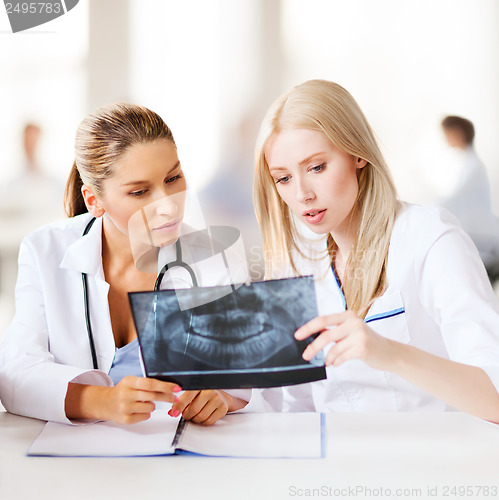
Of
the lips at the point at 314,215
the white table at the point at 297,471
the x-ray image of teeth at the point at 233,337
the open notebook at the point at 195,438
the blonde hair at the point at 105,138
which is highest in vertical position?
the blonde hair at the point at 105,138

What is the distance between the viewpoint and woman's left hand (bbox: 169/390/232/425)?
95 cm

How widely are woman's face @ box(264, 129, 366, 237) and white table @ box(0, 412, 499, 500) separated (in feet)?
1.37

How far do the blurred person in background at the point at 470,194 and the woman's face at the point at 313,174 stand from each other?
0.77 ft

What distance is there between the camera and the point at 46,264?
47.5 inches

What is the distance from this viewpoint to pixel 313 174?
112cm

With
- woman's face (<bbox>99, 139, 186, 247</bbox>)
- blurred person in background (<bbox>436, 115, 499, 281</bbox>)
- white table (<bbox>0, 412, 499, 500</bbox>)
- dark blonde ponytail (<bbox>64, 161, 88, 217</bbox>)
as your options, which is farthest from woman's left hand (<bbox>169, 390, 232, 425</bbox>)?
blurred person in background (<bbox>436, 115, 499, 281</bbox>)

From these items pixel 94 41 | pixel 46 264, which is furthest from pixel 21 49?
pixel 46 264

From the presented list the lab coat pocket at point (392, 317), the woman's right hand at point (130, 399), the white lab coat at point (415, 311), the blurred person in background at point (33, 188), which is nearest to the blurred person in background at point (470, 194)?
the white lab coat at point (415, 311)

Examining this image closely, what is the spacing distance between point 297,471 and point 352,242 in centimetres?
50

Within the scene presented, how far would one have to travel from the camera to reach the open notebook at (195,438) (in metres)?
0.86

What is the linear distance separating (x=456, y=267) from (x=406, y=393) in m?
0.28

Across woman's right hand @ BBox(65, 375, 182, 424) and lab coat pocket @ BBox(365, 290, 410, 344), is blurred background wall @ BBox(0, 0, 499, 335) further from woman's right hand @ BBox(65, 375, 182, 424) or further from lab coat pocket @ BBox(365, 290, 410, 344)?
woman's right hand @ BBox(65, 375, 182, 424)

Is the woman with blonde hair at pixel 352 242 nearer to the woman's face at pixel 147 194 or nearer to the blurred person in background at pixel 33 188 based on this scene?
the woman's face at pixel 147 194

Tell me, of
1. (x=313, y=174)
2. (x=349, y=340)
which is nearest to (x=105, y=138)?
(x=313, y=174)
